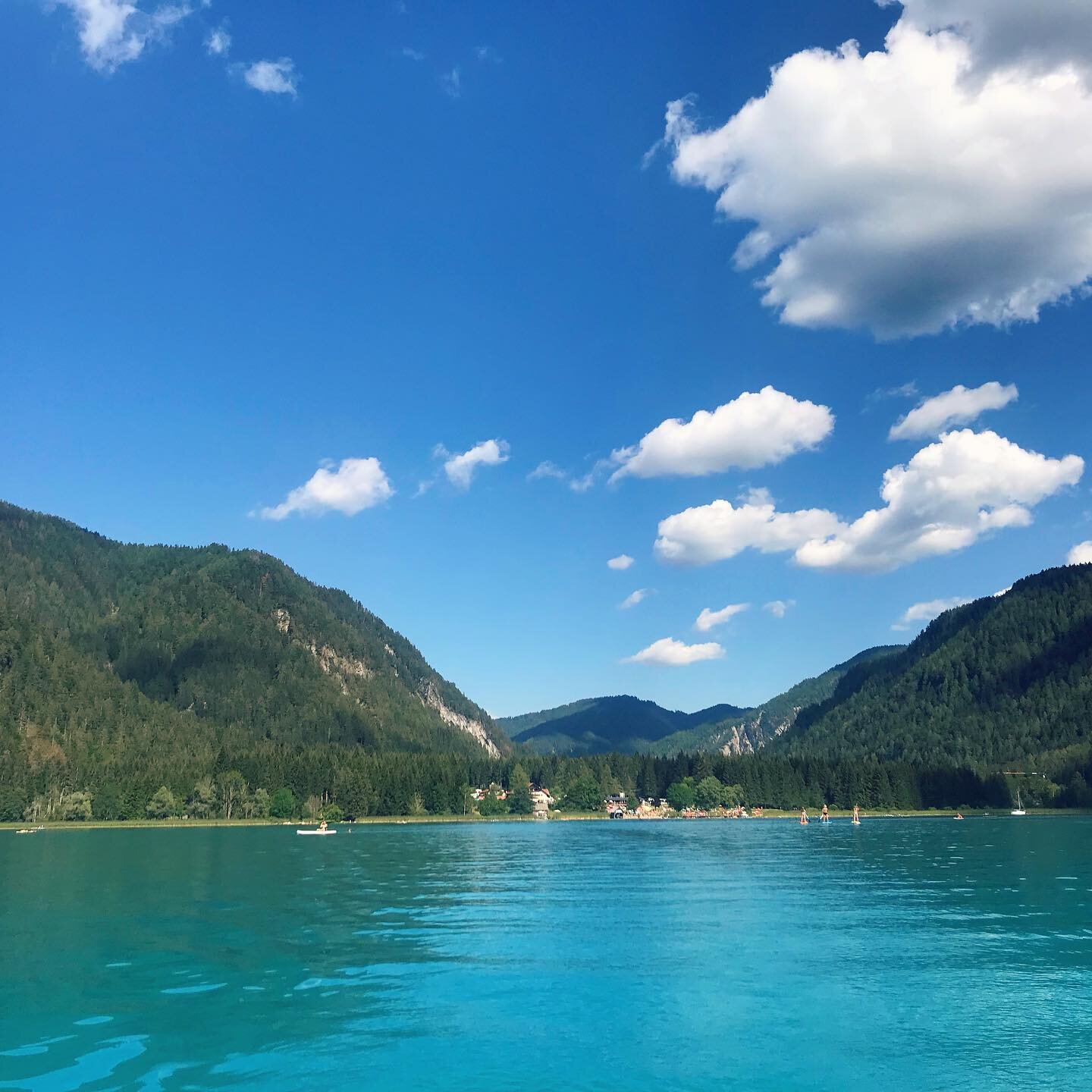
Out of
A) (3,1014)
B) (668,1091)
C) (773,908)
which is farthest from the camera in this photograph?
(773,908)

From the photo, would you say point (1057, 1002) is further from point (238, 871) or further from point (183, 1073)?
point (238, 871)

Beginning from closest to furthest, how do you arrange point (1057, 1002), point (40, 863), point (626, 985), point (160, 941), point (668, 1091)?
point (668, 1091) → point (1057, 1002) → point (626, 985) → point (160, 941) → point (40, 863)

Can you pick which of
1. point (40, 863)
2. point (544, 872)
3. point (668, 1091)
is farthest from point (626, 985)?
point (40, 863)

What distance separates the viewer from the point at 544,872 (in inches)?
4961

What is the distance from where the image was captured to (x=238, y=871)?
12381cm

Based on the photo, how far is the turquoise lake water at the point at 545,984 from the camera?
40.0 metres

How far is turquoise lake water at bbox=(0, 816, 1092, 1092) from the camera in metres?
40.0

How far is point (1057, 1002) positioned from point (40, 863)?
5279 inches

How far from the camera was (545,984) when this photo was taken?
55.5 metres

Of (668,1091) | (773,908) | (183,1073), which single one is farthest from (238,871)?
(668,1091)

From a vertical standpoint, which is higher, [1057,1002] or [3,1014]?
[3,1014]

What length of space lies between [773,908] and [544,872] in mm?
45950

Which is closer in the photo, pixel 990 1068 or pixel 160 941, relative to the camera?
pixel 990 1068

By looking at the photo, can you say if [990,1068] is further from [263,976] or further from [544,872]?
[544,872]
